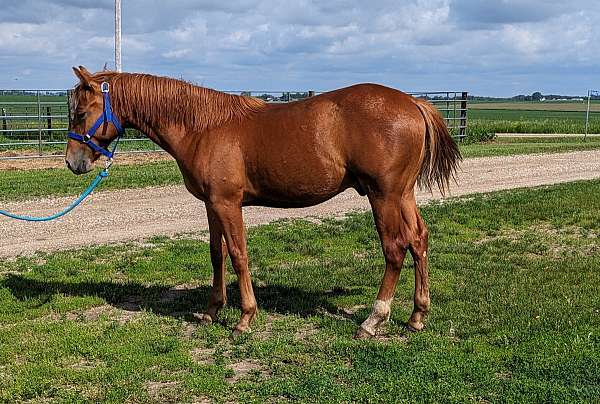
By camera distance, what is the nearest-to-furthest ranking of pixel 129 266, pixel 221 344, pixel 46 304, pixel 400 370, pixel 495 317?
pixel 400 370 < pixel 221 344 < pixel 495 317 < pixel 46 304 < pixel 129 266

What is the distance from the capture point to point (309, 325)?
621 cm

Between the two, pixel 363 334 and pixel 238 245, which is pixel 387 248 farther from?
pixel 238 245

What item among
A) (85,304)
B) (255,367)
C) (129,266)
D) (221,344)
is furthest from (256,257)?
(255,367)

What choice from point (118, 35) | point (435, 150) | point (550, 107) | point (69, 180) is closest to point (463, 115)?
point (118, 35)

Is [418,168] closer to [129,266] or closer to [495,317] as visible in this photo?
[495,317]

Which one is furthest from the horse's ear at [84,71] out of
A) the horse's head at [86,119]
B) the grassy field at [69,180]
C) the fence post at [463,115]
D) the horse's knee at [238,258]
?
the fence post at [463,115]

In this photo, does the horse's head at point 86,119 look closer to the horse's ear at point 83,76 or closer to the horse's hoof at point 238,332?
the horse's ear at point 83,76

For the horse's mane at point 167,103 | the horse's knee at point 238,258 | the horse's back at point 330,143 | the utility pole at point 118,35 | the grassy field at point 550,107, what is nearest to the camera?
the horse's back at point 330,143

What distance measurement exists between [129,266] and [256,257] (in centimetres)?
163

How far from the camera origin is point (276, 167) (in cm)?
594

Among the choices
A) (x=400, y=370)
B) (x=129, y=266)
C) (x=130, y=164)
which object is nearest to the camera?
(x=400, y=370)

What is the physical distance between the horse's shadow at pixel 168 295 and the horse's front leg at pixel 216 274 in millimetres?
213

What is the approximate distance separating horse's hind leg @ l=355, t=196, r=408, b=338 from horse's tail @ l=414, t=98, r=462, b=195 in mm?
526

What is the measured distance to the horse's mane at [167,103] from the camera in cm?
616
